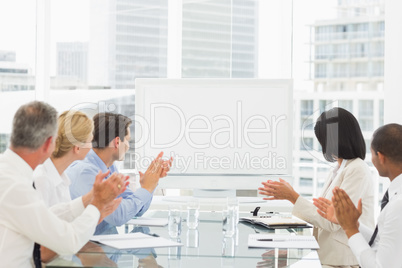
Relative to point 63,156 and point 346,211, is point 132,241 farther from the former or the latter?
point 346,211

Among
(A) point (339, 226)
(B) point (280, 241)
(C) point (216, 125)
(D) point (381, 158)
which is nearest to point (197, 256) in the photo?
(B) point (280, 241)

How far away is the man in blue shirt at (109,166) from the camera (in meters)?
2.71

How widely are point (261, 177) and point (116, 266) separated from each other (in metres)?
1.77

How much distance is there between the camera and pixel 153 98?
3.60 meters

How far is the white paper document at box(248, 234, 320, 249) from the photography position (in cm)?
227

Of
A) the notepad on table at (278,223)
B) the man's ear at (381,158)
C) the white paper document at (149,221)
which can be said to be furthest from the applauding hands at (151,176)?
the man's ear at (381,158)

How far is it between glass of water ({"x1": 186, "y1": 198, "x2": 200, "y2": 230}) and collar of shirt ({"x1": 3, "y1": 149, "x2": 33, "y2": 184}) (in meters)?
0.90

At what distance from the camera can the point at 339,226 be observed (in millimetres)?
2754

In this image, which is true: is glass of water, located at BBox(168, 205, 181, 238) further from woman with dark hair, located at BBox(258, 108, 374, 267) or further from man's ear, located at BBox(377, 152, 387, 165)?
man's ear, located at BBox(377, 152, 387, 165)

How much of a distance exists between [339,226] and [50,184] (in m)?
1.29

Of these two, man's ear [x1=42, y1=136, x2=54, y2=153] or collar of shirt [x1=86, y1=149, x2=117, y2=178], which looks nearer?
man's ear [x1=42, y1=136, x2=54, y2=153]

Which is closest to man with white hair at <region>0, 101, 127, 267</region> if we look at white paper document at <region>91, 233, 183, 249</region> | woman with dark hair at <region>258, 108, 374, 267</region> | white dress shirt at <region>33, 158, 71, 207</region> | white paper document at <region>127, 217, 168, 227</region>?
white paper document at <region>91, 233, 183, 249</region>

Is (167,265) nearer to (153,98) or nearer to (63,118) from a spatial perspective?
(63,118)

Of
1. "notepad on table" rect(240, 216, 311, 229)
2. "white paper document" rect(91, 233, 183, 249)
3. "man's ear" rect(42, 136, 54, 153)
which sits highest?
"man's ear" rect(42, 136, 54, 153)
